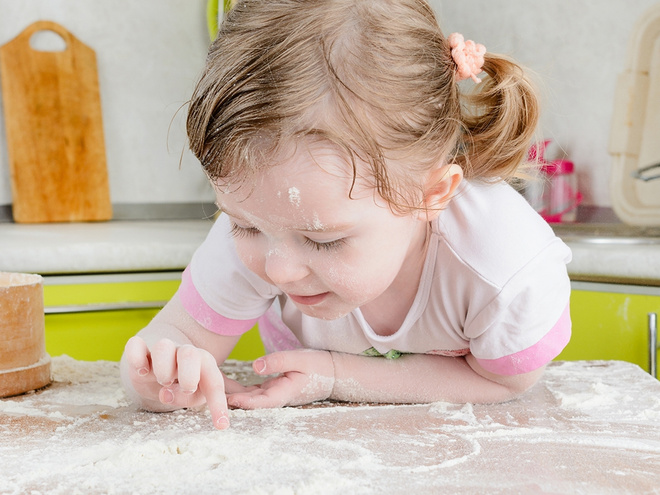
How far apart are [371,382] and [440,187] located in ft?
0.79

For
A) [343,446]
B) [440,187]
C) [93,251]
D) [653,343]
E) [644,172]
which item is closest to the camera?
[343,446]

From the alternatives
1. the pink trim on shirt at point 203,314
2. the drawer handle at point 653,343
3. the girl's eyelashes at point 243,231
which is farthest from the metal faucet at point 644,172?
the girl's eyelashes at point 243,231

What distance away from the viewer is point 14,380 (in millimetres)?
839

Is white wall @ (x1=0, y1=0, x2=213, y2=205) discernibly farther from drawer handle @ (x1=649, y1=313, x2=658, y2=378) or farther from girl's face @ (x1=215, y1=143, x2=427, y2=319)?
girl's face @ (x1=215, y1=143, x2=427, y2=319)

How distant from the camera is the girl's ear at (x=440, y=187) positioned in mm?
761

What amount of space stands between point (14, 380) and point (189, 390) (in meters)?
0.28

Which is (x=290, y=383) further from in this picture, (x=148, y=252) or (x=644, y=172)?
(x=644, y=172)

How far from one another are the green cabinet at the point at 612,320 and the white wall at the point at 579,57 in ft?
1.91

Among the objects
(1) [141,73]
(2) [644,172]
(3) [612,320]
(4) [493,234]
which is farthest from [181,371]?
(1) [141,73]

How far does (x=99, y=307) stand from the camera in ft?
4.88

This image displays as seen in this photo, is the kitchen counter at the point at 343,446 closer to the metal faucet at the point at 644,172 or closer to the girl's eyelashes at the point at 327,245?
the girl's eyelashes at the point at 327,245

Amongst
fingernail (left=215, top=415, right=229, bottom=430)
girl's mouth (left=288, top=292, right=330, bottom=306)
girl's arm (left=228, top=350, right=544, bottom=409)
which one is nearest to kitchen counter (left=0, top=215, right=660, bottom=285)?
girl's arm (left=228, top=350, right=544, bottom=409)

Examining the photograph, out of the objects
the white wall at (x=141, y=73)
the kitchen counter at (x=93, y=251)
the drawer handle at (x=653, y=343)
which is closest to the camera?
the drawer handle at (x=653, y=343)

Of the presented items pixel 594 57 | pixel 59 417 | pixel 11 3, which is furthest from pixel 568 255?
pixel 11 3
